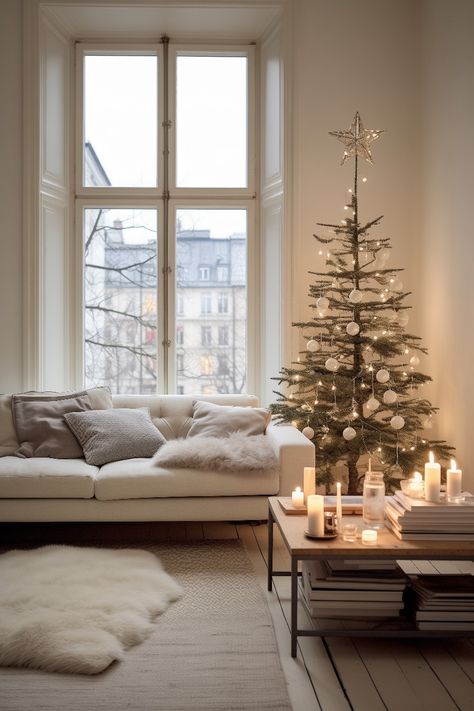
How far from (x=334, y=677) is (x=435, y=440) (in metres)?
2.46

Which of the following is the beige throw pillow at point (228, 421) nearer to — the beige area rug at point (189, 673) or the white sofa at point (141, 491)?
the white sofa at point (141, 491)

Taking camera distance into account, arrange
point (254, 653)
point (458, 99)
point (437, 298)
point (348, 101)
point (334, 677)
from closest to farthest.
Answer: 1. point (334, 677)
2. point (254, 653)
3. point (458, 99)
4. point (437, 298)
5. point (348, 101)

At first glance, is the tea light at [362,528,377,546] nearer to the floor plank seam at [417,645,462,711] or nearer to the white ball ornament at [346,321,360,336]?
the floor plank seam at [417,645,462,711]

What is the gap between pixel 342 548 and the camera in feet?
8.20

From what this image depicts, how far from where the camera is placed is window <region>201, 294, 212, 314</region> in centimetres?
555

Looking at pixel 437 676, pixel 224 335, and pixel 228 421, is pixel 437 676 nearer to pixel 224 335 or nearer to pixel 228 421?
pixel 228 421

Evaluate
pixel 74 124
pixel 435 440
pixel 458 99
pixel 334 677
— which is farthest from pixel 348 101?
pixel 334 677

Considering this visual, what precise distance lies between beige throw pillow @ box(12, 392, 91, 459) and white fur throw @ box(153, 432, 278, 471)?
1.91ft

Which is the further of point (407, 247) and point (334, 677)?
point (407, 247)

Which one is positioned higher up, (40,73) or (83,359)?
(40,73)

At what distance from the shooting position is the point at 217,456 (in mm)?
3904

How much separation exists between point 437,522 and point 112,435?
7.20 ft

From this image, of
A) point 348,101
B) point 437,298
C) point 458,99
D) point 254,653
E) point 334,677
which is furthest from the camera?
point 348,101

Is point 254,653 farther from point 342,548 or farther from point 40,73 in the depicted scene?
point 40,73
